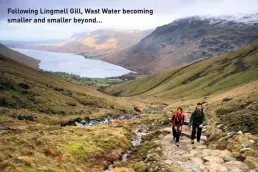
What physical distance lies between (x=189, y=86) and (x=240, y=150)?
138 meters

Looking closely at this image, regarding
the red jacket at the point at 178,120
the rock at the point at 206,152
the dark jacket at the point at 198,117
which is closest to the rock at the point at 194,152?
the rock at the point at 206,152

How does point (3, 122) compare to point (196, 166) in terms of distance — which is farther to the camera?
point (3, 122)

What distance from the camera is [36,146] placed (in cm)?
2583

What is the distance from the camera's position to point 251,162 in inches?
861

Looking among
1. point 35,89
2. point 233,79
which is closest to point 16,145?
point 35,89

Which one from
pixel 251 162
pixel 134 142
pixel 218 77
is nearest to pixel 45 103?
pixel 134 142

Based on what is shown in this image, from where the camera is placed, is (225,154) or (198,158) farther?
(225,154)

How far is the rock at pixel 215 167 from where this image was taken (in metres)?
21.5

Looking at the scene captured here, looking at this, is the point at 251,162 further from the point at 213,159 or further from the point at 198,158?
the point at 198,158

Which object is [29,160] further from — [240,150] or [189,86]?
[189,86]

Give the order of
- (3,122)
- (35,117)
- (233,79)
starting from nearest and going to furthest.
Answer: (3,122) < (35,117) < (233,79)

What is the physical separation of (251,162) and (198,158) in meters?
4.18

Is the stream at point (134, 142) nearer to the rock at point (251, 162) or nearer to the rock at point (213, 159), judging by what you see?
the rock at point (213, 159)

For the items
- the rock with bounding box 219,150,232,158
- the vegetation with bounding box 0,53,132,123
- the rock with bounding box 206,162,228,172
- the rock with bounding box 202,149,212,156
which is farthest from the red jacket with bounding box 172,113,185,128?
the vegetation with bounding box 0,53,132,123
